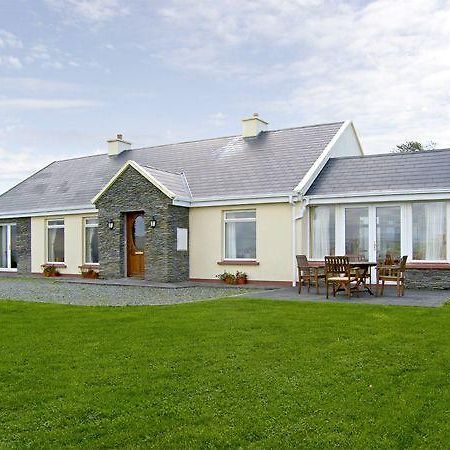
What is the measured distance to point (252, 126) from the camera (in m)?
23.4

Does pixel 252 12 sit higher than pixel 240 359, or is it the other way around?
pixel 252 12

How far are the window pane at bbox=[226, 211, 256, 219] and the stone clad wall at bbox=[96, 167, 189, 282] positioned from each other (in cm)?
158

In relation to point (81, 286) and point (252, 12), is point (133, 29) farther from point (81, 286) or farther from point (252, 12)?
point (81, 286)

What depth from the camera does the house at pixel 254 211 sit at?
55.9 ft

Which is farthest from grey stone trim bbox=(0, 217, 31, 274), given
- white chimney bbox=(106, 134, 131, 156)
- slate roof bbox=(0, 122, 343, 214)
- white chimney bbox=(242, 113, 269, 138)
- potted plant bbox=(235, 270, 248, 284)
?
potted plant bbox=(235, 270, 248, 284)

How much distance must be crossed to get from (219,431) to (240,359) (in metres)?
2.33

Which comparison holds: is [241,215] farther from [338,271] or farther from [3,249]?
[3,249]

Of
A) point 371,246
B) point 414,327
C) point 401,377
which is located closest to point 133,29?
point 371,246

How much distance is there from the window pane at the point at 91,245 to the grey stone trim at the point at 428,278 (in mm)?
12204

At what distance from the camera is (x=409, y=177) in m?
17.3

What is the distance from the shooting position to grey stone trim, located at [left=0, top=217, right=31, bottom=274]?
25.2m

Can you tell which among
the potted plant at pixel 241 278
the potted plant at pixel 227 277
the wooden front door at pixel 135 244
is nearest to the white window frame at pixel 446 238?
the potted plant at pixel 241 278

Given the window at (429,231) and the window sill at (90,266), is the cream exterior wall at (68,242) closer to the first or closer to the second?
the window sill at (90,266)

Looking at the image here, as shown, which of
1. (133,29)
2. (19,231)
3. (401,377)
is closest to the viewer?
(401,377)
